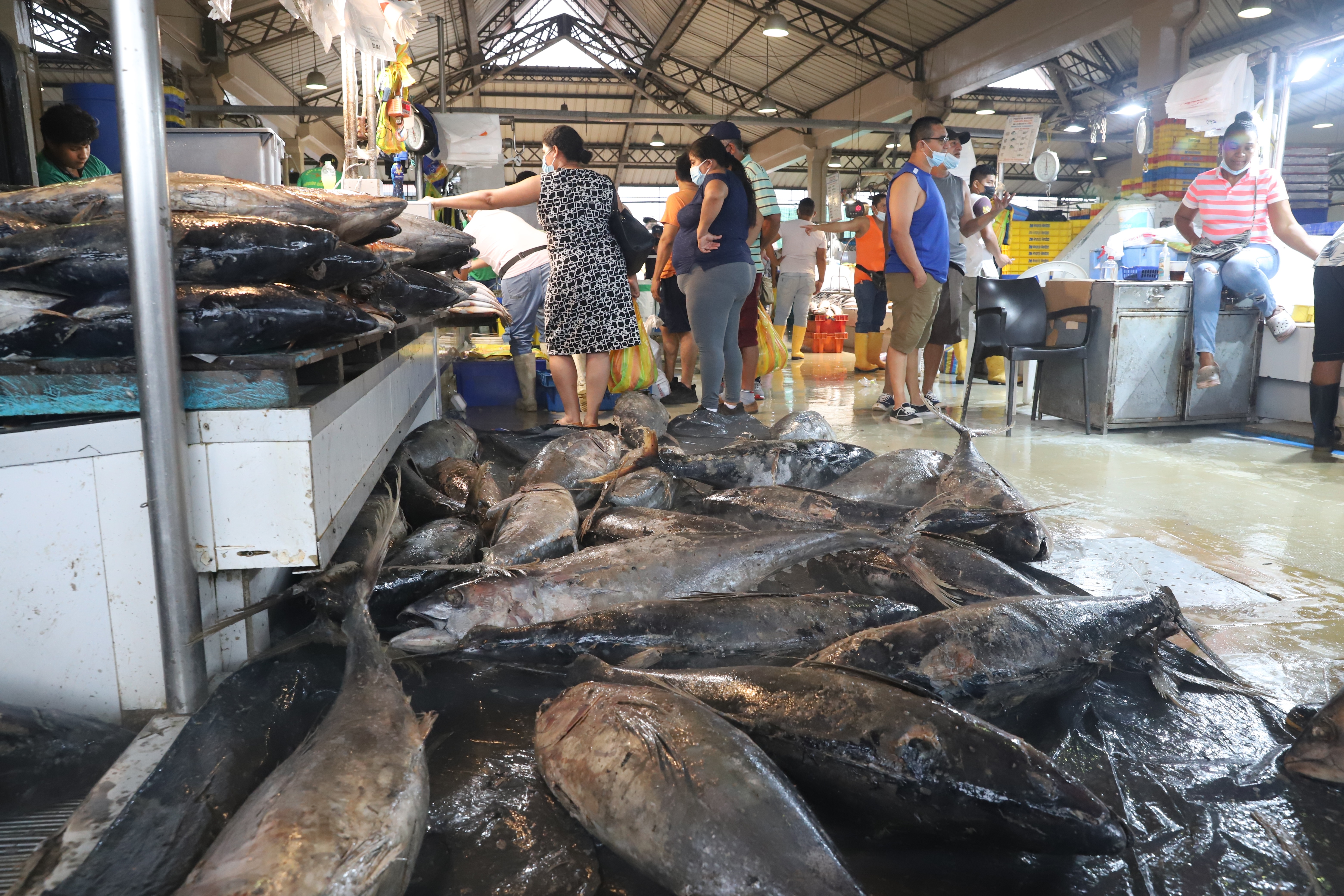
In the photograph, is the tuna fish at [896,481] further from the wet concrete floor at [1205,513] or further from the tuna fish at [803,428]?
the tuna fish at [803,428]

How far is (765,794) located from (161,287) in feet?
5.48

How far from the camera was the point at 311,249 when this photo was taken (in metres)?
2.33

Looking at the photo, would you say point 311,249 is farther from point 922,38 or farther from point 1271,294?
point 922,38

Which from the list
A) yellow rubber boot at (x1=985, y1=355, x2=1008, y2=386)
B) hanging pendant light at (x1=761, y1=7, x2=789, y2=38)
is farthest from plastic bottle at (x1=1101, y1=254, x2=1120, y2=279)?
hanging pendant light at (x1=761, y1=7, x2=789, y2=38)

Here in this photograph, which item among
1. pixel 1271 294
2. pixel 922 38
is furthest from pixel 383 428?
pixel 922 38

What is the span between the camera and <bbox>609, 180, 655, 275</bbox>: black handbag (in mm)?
5762

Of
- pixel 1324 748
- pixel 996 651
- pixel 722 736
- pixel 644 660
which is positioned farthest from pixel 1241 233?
pixel 722 736

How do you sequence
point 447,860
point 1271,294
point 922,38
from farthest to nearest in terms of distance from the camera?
point 922,38
point 1271,294
point 447,860

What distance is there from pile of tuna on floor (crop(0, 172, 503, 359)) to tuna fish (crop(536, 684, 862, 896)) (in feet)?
4.07

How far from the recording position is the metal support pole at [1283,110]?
25.3 feet

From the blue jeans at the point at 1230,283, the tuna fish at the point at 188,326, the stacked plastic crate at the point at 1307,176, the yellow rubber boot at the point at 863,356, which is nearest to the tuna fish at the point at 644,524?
the tuna fish at the point at 188,326

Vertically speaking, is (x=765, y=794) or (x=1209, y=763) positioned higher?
(x=765, y=794)

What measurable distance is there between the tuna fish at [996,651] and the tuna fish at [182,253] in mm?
1775

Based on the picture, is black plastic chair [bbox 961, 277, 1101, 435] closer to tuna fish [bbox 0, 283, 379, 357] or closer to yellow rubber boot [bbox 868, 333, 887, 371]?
yellow rubber boot [bbox 868, 333, 887, 371]
